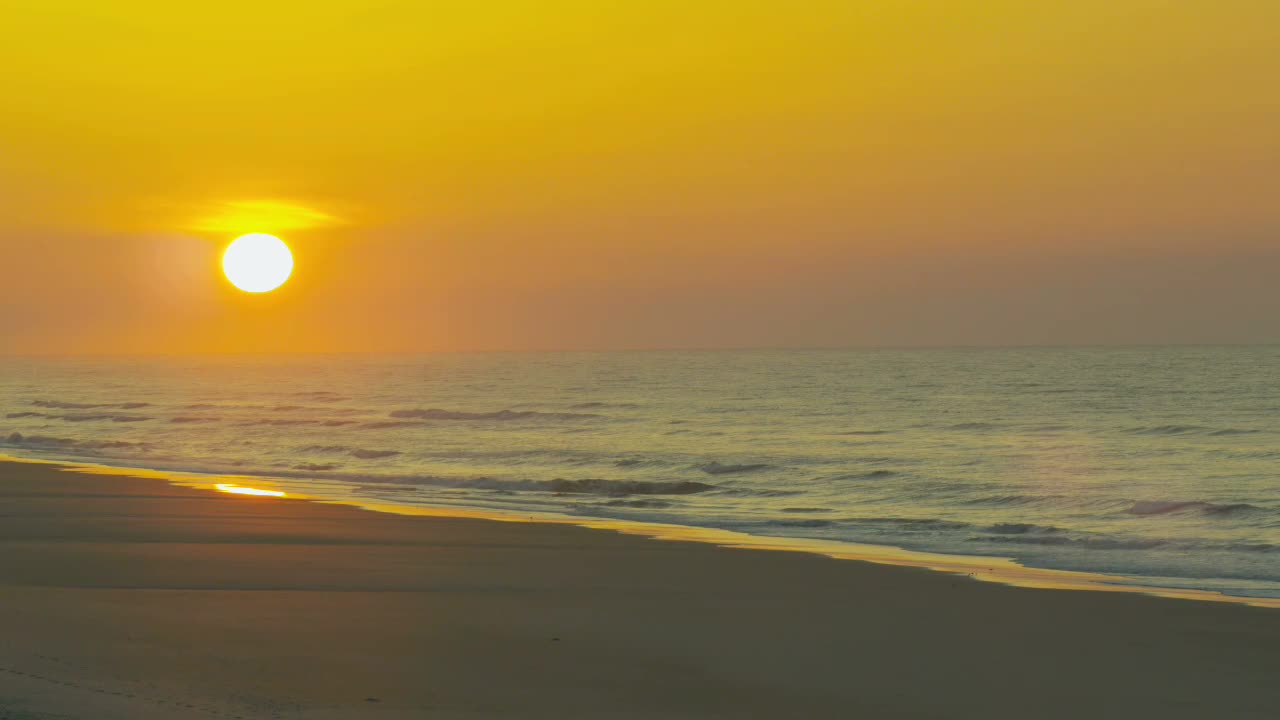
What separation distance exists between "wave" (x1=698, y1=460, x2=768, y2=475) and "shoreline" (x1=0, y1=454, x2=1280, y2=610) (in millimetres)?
10681

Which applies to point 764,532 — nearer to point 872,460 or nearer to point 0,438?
point 872,460

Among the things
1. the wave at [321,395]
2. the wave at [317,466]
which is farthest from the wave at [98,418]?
the wave at [317,466]

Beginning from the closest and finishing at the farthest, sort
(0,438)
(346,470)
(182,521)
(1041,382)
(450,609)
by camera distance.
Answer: (450,609), (182,521), (346,470), (0,438), (1041,382)

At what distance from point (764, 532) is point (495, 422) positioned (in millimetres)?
39165

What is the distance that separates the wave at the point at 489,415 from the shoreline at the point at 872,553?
3366 centimetres

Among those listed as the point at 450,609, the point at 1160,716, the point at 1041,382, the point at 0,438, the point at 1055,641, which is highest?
the point at 1041,382

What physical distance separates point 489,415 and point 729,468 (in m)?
31.3

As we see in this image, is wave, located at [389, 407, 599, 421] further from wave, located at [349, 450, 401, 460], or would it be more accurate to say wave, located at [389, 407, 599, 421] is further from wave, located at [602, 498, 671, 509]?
wave, located at [602, 498, 671, 509]

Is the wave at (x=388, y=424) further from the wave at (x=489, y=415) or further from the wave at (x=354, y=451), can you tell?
the wave at (x=354, y=451)

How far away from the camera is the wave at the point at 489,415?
61.8 metres

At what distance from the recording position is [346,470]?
35.0 m

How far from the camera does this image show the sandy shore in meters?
8.35

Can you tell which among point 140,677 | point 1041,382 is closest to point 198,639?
point 140,677

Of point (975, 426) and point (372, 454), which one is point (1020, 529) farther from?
point (975, 426)
